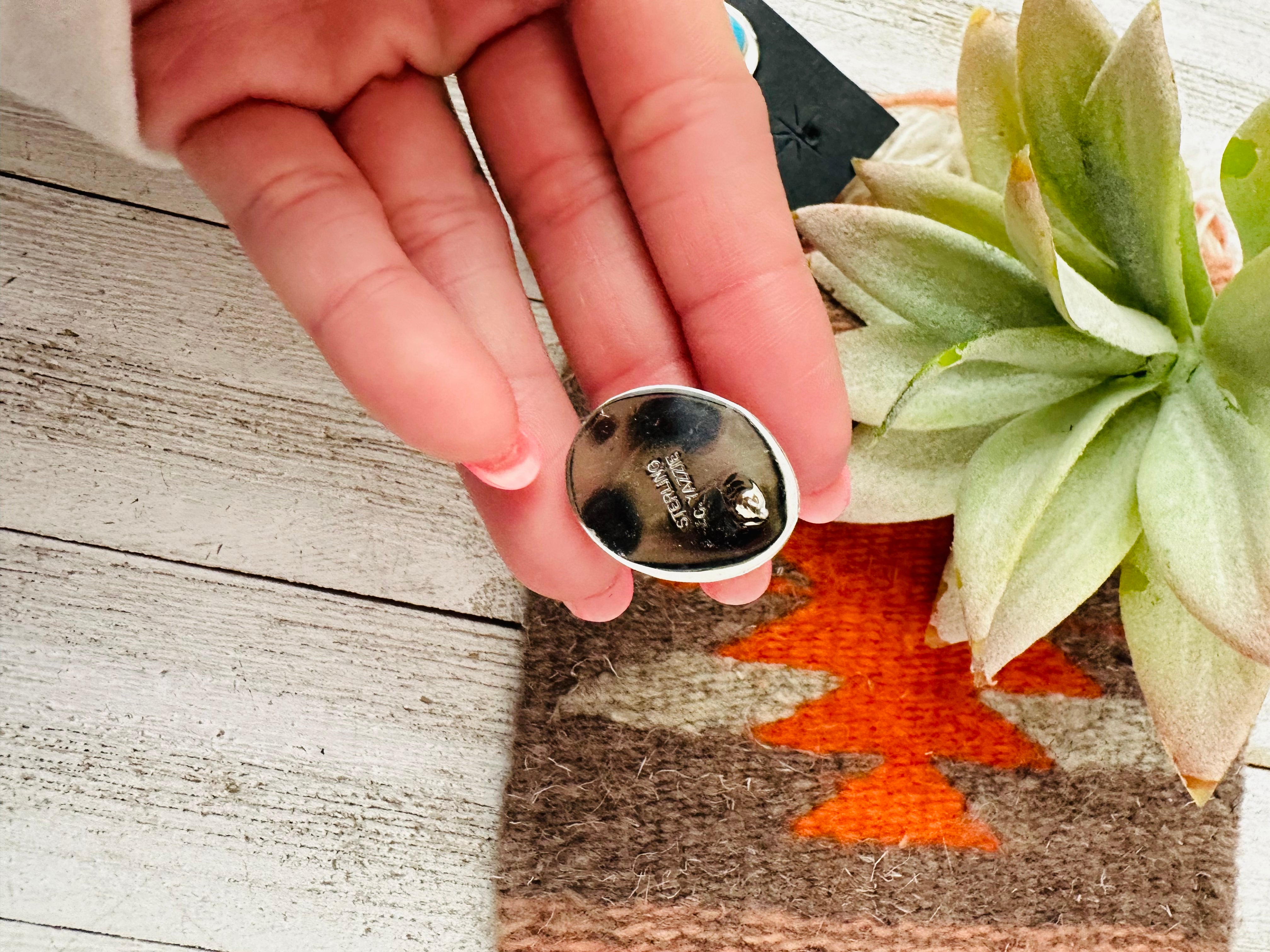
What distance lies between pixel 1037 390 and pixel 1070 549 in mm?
80

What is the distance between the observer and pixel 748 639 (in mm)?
631

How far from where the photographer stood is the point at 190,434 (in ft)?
2.24

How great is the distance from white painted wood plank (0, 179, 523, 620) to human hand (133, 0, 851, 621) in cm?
18

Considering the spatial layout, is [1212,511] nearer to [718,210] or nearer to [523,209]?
[718,210]

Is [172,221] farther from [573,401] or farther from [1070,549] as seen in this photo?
[1070,549]

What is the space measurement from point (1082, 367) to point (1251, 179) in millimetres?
103

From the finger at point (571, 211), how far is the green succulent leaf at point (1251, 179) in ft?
0.87

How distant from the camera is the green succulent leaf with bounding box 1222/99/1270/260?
40 centimetres

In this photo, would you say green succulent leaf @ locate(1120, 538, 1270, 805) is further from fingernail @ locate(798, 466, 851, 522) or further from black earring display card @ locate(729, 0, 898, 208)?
black earring display card @ locate(729, 0, 898, 208)

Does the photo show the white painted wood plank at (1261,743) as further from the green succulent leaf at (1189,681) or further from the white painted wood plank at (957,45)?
the white painted wood plank at (957,45)

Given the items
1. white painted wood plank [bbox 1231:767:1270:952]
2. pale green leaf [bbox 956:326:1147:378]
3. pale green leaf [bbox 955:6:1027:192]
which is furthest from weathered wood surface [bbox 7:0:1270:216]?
white painted wood plank [bbox 1231:767:1270:952]

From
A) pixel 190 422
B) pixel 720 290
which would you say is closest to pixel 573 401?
pixel 720 290

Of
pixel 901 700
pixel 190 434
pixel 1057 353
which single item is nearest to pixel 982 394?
pixel 1057 353

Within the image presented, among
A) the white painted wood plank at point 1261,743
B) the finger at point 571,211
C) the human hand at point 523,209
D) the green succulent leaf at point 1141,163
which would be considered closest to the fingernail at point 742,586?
the human hand at point 523,209
